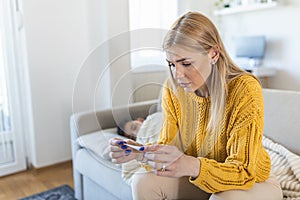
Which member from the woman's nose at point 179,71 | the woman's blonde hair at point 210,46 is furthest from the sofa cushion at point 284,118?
the woman's nose at point 179,71

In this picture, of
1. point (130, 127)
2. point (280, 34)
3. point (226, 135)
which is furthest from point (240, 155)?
point (280, 34)

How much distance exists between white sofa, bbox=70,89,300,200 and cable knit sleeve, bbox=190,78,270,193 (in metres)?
0.32

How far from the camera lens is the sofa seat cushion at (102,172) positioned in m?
1.25

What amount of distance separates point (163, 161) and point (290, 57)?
7.68 feet

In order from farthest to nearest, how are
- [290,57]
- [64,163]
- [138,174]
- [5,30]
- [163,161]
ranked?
[290,57] → [64,163] → [5,30] → [138,174] → [163,161]

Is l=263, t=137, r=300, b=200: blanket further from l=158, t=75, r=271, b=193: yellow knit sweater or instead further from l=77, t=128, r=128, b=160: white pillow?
l=77, t=128, r=128, b=160: white pillow

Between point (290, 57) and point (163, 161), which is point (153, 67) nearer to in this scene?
point (163, 161)

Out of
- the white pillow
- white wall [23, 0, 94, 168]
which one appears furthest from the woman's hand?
white wall [23, 0, 94, 168]

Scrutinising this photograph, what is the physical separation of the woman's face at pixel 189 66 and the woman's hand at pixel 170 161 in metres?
0.19

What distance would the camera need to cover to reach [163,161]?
0.78 m

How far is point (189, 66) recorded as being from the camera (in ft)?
2.51

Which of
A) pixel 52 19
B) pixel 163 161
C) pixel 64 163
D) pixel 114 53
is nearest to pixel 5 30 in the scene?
pixel 52 19

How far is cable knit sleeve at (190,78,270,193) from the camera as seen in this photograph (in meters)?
0.82

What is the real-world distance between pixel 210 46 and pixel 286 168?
Result: 62 cm
